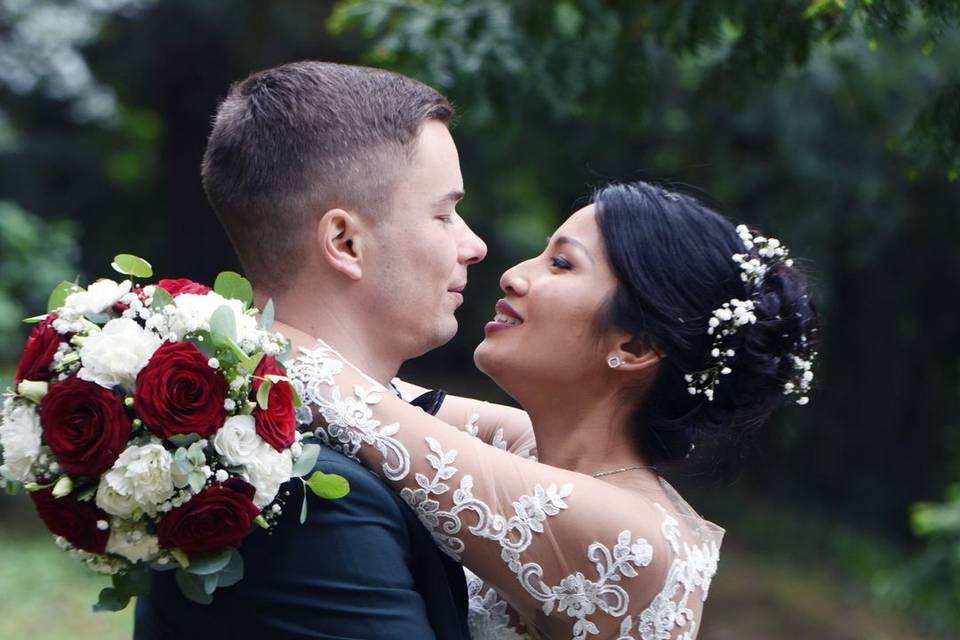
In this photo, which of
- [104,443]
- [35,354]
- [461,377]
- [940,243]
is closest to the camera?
[104,443]

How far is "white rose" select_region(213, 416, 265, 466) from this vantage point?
2.30 metres

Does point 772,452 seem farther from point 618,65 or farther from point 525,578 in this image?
point 525,578

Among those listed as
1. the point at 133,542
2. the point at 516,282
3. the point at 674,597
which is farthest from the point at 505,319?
the point at 133,542

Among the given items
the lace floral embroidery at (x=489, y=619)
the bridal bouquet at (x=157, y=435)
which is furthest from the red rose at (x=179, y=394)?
the lace floral embroidery at (x=489, y=619)

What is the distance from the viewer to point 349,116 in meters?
2.78

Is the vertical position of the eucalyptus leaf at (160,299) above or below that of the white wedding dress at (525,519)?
above

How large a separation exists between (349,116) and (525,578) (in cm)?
113

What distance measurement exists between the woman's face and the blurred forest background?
0.84 metres

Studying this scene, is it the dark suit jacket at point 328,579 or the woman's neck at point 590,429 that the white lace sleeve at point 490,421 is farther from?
the dark suit jacket at point 328,579

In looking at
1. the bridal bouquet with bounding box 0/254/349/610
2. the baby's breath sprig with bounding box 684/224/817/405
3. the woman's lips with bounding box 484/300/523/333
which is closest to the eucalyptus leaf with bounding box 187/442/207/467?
the bridal bouquet with bounding box 0/254/349/610

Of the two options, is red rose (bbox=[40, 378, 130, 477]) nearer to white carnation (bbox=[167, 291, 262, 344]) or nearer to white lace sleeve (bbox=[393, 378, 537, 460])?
white carnation (bbox=[167, 291, 262, 344])

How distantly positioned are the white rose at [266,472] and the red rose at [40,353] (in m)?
0.47

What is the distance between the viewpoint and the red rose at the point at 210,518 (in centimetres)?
228

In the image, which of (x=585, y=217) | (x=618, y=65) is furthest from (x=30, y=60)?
(x=585, y=217)
